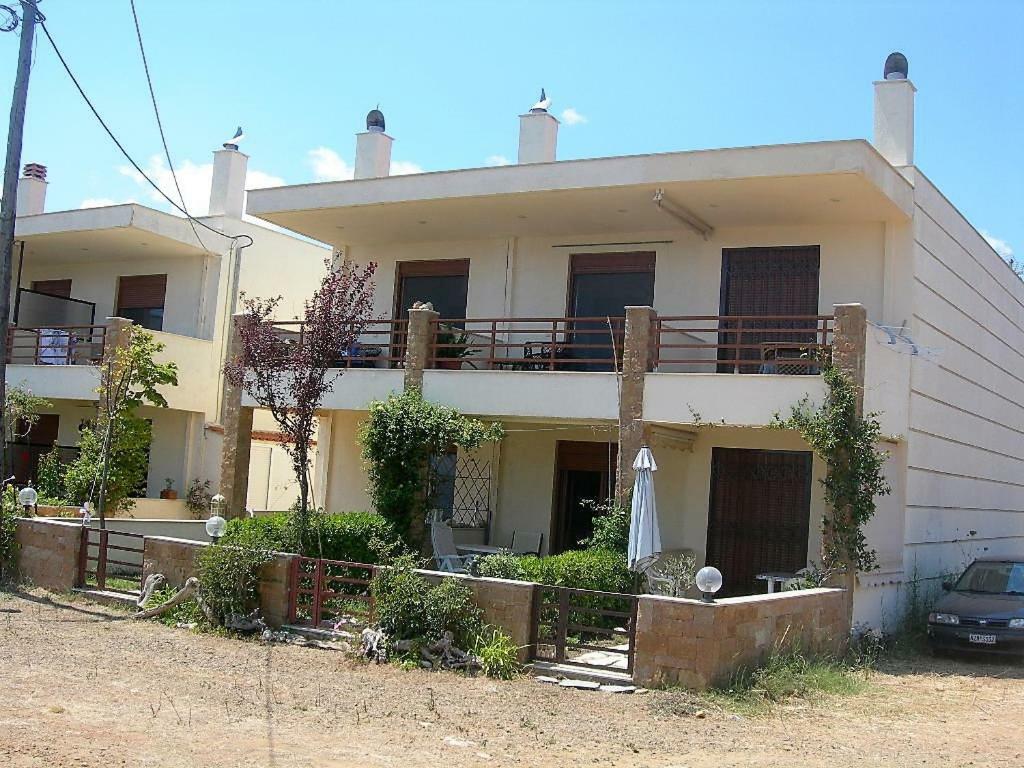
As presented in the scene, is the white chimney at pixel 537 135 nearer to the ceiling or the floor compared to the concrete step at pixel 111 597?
nearer to the ceiling

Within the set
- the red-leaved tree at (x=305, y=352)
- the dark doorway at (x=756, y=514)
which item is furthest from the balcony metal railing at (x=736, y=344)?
the red-leaved tree at (x=305, y=352)

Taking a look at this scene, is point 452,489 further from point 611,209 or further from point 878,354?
point 878,354

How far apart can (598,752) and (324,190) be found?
11.8 metres

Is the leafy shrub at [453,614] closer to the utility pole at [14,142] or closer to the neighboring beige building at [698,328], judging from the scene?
the neighboring beige building at [698,328]

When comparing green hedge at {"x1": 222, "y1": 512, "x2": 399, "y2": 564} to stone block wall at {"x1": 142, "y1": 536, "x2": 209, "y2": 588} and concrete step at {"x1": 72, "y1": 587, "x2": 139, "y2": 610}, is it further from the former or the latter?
concrete step at {"x1": 72, "y1": 587, "x2": 139, "y2": 610}

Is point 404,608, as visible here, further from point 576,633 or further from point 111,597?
point 111,597

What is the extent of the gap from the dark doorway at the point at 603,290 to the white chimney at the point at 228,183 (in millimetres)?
8724

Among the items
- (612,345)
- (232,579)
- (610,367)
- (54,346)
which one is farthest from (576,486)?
(54,346)

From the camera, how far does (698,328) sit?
16.2 metres

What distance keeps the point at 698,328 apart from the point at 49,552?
941 cm

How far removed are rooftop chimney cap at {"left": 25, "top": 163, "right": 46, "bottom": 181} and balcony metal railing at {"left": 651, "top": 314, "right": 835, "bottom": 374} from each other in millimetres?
16646

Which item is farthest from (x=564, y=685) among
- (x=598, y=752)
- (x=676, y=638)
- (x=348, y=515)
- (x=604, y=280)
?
(x=604, y=280)

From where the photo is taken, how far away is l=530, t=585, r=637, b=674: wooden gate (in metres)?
10.5

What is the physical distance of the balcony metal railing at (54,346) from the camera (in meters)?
22.1
